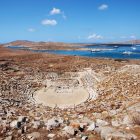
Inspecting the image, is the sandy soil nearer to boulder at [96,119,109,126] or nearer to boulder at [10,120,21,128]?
boulder at [96,119,109,126]

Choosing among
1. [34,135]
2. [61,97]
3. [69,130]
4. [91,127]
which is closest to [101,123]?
[91,127]

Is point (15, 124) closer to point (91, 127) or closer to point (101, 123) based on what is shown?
point (91, 127)

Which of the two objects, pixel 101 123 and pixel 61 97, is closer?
pixel 101 123

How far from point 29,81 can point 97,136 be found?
27.2 metres

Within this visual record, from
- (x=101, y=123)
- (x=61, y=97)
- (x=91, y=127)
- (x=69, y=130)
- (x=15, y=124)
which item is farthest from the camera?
(x=61, y=97)

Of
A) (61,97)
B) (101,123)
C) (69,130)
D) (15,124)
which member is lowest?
(61,97)

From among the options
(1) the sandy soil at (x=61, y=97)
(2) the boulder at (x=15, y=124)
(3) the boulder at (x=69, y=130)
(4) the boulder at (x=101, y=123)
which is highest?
(2) the boulder at (x=15, y=124)

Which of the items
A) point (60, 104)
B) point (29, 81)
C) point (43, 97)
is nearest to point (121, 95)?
point (60, 104)

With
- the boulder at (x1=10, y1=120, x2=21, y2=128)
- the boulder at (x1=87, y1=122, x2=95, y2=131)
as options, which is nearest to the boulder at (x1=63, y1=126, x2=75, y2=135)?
the boulder at (x1=87, y1=122, x2=95, y2=131)

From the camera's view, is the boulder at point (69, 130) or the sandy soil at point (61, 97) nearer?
the boulder at point (69, 130)

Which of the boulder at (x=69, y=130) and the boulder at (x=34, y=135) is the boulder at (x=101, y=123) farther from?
the boulder at (x=34, y=135)

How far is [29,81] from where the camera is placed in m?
39.7

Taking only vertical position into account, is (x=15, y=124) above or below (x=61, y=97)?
above

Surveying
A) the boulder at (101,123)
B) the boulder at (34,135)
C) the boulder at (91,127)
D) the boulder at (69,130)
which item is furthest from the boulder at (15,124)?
the boulder at (101,123)
